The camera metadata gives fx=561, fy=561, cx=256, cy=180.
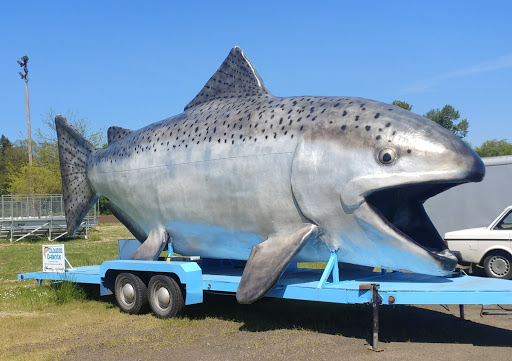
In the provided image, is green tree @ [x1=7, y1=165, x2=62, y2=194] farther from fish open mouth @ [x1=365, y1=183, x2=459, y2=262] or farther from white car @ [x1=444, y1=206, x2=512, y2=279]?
fish open mouth @ [x1=365, y1=183, x2=459, y2=262]

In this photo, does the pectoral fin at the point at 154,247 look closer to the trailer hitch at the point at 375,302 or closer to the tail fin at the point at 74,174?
the tail fin at the point at 74,174

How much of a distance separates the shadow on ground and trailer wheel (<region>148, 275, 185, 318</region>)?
1.31ft

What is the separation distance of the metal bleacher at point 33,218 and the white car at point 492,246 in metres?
17.7

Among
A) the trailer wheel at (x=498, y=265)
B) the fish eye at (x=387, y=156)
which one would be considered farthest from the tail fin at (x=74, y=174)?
the trailer wheel at (x=498, y=265)

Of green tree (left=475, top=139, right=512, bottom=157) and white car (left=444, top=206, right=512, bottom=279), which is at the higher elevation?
green tree (left=475, top=139, right=512, bottom=157)

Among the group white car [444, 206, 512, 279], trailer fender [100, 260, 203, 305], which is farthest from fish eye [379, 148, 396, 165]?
white car [444, 206, 512, 279]

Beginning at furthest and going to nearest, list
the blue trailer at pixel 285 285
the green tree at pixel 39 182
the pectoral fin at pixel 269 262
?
the green tree at pixel 39 182 → the pectoral fin at pixel 269 262 → the blue trailer at pixel 285 285

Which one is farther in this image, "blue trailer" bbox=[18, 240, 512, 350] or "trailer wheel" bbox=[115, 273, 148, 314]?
"trailer wheel" bbox=[115, 273, 148, 314]

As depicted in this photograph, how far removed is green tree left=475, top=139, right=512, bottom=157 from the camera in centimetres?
5670

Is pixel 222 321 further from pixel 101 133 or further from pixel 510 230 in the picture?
pixel 101 133

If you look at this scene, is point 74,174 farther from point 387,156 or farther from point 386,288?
point 386,288

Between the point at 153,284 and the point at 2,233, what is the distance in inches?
772

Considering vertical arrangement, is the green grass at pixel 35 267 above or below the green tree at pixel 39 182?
below

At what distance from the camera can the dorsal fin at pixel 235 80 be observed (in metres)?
8.02
